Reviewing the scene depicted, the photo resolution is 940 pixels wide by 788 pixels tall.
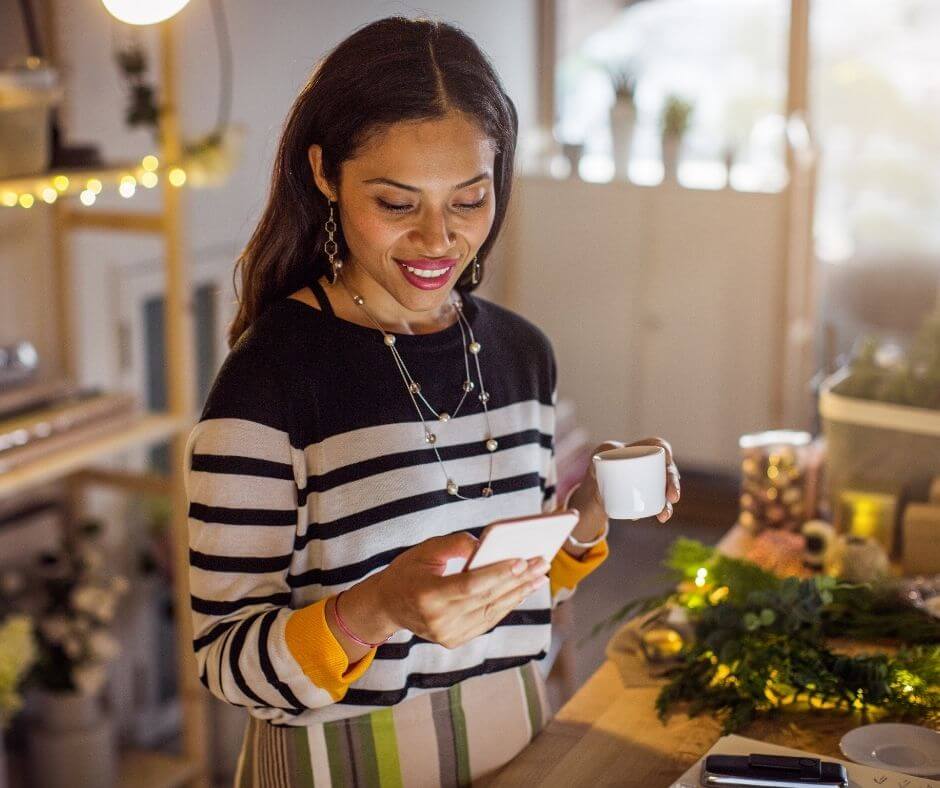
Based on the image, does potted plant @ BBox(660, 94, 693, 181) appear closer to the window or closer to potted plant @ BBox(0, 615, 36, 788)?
the window

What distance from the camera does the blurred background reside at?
2.28 m

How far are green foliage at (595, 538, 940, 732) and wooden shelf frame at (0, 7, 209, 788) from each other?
1.24m

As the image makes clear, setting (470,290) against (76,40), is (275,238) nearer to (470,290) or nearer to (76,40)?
(470,290)

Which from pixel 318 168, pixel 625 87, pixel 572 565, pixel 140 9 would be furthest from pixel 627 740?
pixel 625 87

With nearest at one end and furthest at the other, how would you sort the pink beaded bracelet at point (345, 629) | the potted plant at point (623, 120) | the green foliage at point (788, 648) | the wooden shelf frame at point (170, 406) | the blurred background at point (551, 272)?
the pink beaded bracelet at point (345, 629)
the green foliage at point (788, 648)
the blurred background at point (551, 272)
the wooden shelf frame at point (170, 406)
the potted plant at point (623, 120)

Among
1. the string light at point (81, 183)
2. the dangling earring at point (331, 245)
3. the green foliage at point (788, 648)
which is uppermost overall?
the string light at point (81, 183)

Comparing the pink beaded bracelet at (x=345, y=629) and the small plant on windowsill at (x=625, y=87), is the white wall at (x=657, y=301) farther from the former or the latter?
the pink beaded bracelet at (x=345, y=629)

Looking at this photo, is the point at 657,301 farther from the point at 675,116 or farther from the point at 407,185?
the point at 407,185

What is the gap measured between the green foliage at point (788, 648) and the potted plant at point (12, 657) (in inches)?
49.8

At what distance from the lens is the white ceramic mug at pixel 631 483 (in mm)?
1255

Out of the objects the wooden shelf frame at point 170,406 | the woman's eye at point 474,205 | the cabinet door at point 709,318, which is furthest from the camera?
the cabinet door at point 709,318

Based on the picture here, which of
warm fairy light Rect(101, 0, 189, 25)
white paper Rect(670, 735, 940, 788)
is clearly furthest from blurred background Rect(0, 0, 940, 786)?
white paper Rect(670, 735, 940, 788)

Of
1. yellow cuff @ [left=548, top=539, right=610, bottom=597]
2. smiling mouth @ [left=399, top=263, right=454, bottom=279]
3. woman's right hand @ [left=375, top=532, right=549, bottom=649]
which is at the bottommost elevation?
yellow cuff @ [left=548, top=539, right=610, bottom=597]

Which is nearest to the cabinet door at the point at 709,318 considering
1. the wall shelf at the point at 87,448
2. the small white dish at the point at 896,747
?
the wall shelf at the point at 87,448
